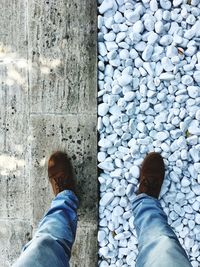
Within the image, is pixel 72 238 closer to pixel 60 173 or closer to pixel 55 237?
pixel 55 237

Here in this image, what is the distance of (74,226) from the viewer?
5.08 ft

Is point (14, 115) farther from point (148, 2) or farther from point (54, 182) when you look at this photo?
point (148, 2)

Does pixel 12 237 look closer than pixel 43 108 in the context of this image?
No

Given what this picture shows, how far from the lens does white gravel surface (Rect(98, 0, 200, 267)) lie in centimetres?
153

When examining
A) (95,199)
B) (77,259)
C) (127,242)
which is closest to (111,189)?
(95,199)

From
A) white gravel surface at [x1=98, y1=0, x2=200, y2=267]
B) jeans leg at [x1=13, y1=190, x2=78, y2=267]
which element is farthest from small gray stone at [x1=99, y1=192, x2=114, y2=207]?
jeans leg at [x1=13, y1=190, x2=78, y2=267]

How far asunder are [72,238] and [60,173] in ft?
0.88

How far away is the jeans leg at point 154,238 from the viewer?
1.22m

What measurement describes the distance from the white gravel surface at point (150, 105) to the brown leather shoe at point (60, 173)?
5.0 inches

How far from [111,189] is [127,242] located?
23 centimetres

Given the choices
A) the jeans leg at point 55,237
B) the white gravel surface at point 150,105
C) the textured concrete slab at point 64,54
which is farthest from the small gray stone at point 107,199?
the textured concrete slab at point 64,54

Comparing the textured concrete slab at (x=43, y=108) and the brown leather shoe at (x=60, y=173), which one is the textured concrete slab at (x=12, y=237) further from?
the brown leather shoe at (x=60, y=173)

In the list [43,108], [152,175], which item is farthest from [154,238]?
[43,108]

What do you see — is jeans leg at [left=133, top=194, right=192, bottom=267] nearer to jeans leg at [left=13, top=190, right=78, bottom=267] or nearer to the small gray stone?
the small gray stone
